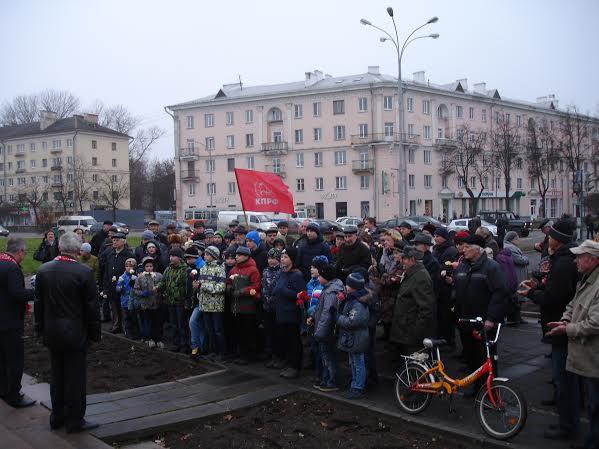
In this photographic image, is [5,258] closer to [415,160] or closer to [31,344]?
[31,344]

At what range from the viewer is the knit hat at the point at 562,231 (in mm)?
5906

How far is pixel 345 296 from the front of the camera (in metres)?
7.20

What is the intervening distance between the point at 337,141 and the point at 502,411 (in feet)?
191

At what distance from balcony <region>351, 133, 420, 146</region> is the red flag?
157ft

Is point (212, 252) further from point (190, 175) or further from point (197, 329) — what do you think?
point (190, 175)

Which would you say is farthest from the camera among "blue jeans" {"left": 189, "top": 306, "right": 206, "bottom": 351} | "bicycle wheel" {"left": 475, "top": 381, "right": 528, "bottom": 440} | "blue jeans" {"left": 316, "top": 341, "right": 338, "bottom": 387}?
"blue jeans" {"left": 189, "top": 306, "right": 206, "bottom": 351}

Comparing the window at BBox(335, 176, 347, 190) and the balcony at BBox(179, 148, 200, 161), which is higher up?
the balcony at BBox(179, 148, 200, 161)

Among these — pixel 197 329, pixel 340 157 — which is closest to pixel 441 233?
pixel 197 329

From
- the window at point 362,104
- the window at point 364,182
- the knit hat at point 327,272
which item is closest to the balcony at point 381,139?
the window at point 362,104

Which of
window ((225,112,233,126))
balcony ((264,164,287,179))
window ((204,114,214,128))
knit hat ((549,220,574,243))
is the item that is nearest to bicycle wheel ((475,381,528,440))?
knit hat ((549,220,574,243))

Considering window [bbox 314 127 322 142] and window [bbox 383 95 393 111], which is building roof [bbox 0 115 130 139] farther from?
window [bbox 383 95 393 111]

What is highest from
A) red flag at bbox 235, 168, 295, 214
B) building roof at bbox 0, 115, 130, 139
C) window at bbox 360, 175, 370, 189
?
building roof at bbox 0, 115, 130, 139

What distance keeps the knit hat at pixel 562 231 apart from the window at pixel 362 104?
184ft

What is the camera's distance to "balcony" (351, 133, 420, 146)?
59875mm
